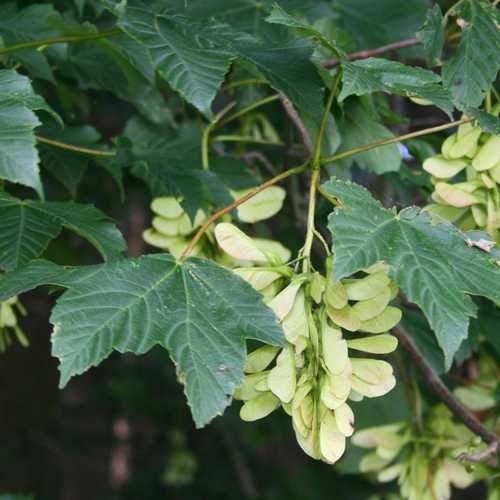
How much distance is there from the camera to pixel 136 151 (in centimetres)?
185

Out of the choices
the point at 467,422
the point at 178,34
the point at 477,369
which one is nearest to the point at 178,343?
the point at 178,34

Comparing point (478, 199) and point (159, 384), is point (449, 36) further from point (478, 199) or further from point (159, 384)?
point (159, 384)

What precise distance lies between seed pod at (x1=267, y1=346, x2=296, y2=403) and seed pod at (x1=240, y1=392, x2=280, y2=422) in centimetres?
6

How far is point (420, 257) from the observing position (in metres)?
1.16

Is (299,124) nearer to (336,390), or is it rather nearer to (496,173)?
(496,173)

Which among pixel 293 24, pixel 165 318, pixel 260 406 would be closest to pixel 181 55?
pixel 293 24

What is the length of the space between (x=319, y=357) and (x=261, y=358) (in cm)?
9

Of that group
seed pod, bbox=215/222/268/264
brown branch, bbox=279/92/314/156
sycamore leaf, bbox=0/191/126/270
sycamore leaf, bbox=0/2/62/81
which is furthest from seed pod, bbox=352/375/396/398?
sycamore leaf, bbox=0/2/62/81

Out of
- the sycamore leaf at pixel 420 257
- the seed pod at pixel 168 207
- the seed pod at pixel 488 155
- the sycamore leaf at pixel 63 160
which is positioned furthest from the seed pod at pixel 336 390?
the sycamore leaf at pixel 63 160

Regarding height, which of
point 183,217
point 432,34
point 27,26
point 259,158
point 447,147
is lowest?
point 259,158

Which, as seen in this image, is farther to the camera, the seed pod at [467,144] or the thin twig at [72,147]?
the thin twig at [72,147]

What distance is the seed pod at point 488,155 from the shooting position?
52.8 inches

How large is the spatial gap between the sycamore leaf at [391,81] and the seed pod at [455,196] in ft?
0.47

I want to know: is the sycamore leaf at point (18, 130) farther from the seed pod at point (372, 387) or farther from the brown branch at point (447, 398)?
the brown branch at point (447, 398)
